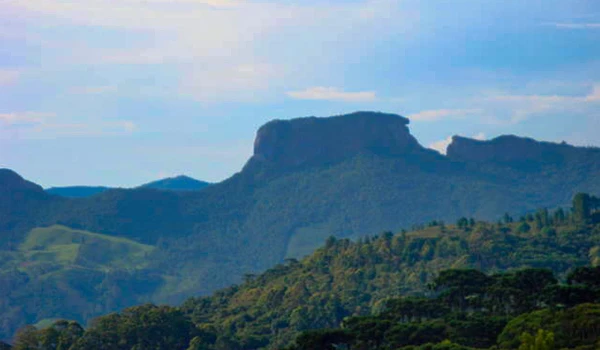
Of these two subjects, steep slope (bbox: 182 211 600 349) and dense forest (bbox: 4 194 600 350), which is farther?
steep slope (bbox: 182 211 600 349)

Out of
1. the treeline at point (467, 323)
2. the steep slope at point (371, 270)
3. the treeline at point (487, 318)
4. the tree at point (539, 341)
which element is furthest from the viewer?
the steep slope at point (371, 270)

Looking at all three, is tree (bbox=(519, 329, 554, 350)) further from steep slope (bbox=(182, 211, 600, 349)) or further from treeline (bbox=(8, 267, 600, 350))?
steep slope (bbox=(182, 211, 600, 349))

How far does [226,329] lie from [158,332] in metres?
14.6

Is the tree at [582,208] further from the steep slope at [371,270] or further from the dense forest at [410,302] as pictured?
the steep slope at [371,270]

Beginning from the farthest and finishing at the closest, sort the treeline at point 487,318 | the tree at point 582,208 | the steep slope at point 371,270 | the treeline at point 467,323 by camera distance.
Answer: the tree at point 582,208, the steep slope at point 371,270, the treeline at point 467,323, the treeline at point 487,318

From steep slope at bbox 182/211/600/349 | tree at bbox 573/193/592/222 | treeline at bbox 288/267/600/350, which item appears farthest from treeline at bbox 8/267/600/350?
tree at bbox 573/193/592/222

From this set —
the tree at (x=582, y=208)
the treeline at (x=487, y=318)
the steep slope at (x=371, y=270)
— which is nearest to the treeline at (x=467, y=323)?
the treeline at (x=487, y=318)

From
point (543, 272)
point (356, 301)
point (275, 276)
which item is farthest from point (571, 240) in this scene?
point (543, 272)

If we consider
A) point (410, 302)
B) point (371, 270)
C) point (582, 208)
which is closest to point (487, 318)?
point (410, 302)

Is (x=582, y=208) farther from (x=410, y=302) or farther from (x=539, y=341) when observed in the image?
(x=539, y=341)

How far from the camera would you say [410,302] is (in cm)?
10525

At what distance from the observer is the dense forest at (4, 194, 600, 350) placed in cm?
9281

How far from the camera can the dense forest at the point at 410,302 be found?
305 ft

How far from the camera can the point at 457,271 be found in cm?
11050
